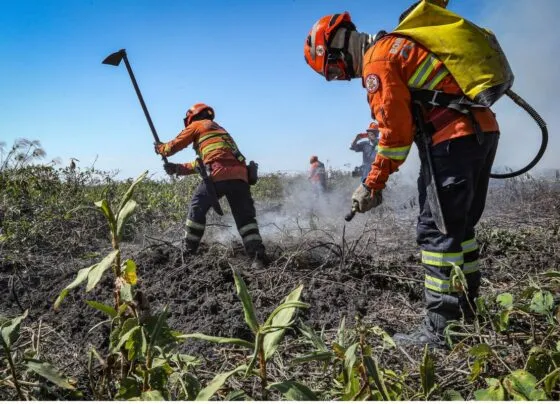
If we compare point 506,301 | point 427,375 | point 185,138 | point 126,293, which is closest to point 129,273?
point 126,293

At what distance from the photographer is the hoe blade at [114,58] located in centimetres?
542

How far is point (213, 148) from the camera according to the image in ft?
16.3

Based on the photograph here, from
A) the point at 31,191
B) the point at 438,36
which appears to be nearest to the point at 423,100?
the point at 438,36

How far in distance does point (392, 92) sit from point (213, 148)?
2955 millimetres

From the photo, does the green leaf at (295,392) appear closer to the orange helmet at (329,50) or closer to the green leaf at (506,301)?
the green leaf at (506,301)

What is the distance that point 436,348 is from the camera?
229 cm

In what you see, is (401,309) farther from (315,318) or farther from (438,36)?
(438,36)

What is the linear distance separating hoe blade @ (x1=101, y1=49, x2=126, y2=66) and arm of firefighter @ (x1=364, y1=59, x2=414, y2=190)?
410cm

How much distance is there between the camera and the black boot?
2.31 m

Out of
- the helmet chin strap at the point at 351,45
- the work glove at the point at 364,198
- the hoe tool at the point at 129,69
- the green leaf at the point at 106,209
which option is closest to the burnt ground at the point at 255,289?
the work glove at the point at 364,198

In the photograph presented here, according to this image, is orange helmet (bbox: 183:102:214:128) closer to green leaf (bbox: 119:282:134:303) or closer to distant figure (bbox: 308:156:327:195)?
green leaf (bbox: 119:282:134:303)

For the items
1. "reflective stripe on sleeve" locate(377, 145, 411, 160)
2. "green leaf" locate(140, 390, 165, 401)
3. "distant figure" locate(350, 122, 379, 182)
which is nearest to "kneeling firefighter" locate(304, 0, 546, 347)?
"reflective stripe on sleeve" locate(377, 145, 411, 160)

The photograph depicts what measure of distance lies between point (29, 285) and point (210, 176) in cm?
210

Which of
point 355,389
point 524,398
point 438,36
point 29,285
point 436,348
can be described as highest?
point 438,36
